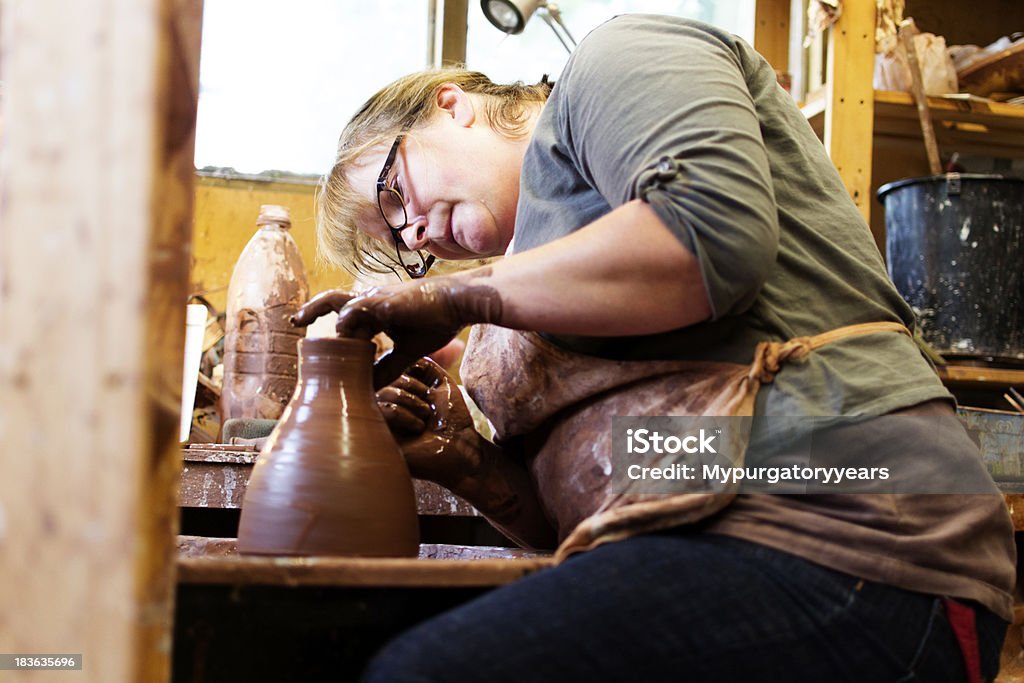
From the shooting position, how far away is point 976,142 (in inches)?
158

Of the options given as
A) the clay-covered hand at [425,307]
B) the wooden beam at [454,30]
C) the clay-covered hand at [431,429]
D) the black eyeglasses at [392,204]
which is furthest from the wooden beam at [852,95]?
the clay-covered hand at [425,307]

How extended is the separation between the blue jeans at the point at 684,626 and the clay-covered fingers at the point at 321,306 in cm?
57

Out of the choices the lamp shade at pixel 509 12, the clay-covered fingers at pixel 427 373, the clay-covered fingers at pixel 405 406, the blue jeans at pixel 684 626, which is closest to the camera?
the blue jeans at pixel 684 626

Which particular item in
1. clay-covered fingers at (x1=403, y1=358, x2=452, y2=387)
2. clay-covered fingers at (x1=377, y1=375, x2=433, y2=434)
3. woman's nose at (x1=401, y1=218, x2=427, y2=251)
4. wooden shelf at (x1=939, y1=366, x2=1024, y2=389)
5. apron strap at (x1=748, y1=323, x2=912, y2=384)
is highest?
woman's nose at (x1=401, y1=218, x2=427, y2=251)

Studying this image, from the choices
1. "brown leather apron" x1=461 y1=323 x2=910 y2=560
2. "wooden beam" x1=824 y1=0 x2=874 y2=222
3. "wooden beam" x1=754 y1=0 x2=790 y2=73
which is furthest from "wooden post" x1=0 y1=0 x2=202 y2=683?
"wooden beam" x1=754 y1=0 x2=790 y2=73

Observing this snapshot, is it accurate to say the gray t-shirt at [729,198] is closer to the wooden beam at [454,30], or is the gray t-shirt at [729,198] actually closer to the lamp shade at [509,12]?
the lamp shade at [509,12]

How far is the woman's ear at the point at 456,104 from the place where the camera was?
1859 millimetres

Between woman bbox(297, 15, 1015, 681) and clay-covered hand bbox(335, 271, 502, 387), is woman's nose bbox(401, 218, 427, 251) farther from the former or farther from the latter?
clay-covered hand bbox(335, 271, 502, 387)

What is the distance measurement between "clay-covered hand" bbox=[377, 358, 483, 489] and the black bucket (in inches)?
87.7

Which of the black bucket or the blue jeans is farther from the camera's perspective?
the black bucket

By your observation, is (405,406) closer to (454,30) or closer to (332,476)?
(332,476)

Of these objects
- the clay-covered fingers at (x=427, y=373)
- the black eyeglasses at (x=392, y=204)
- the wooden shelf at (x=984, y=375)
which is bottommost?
the wooden shelf at (x=984, y=375)

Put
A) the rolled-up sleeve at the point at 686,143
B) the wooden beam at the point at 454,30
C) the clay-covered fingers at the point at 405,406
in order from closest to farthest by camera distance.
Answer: the rolled-up sleeve at the point at 686,143
the clay-covered fingers at the point at 405,406
the wooden beam at the point at 454,30

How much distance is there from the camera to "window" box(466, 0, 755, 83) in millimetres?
4254
